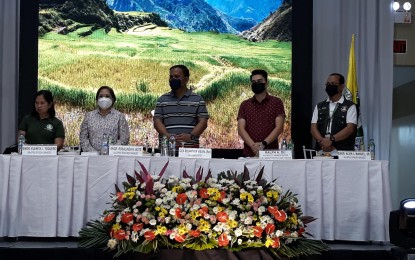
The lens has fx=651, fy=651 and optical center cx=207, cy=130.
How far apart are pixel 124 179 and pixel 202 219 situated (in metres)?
1.34

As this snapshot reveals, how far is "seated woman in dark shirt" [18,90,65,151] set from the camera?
4973 mm

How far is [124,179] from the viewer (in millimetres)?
4336

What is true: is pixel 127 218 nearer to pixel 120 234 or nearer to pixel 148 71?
pixel 120 234

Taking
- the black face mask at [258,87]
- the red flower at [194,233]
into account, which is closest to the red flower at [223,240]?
the red flower at [194,233]

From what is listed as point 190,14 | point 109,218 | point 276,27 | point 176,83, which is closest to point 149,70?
point 190,14

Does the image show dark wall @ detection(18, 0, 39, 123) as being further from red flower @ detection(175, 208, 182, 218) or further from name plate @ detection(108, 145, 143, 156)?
red flower @ detection(175, 208, 182, 218)

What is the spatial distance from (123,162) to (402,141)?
4.19m

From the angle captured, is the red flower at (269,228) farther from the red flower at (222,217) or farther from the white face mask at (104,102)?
the white face mask at (104,102)

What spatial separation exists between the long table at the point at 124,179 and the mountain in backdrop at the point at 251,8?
105 inches

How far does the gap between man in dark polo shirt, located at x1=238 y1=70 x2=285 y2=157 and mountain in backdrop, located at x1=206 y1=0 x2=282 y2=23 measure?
1611 mm

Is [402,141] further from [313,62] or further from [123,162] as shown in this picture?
[123,162]

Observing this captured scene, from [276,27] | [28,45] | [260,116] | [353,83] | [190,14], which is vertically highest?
[190,14]

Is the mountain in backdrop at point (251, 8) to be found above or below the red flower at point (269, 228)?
above

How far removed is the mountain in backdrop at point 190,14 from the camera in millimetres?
6680
